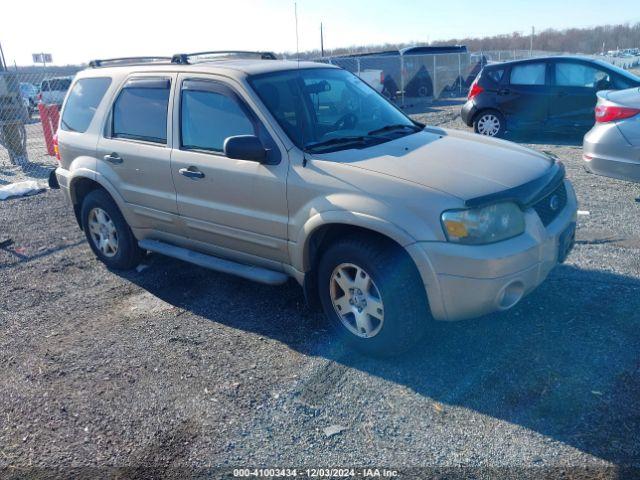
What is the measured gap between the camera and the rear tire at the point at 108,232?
5590 mm

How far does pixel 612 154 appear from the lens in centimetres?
634

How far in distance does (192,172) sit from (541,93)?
882 centimetres

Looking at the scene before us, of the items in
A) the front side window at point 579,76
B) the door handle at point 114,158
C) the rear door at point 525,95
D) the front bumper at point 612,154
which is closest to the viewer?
the door handle at point 114,158

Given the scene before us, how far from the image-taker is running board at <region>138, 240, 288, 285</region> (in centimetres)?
431

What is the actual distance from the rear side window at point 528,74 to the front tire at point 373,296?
9065mm

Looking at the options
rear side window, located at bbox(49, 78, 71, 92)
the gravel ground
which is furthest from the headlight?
rear side window, located at bbox(49, 78, 71, 92)

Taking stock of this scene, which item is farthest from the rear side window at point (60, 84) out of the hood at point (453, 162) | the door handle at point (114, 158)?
the hood at point (453, 162)

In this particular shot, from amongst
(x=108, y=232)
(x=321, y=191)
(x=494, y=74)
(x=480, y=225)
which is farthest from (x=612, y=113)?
(x=494, y=74)

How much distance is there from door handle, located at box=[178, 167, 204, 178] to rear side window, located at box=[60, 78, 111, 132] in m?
1.55

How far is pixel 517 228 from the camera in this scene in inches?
139

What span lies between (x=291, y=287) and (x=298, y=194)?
Result: 138 cm

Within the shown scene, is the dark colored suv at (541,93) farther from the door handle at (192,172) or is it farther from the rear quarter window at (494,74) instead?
the door handle at (192,172)

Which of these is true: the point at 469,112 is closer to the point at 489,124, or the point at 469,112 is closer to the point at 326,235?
the point at 489,124

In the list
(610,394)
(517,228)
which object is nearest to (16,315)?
(517,228)
